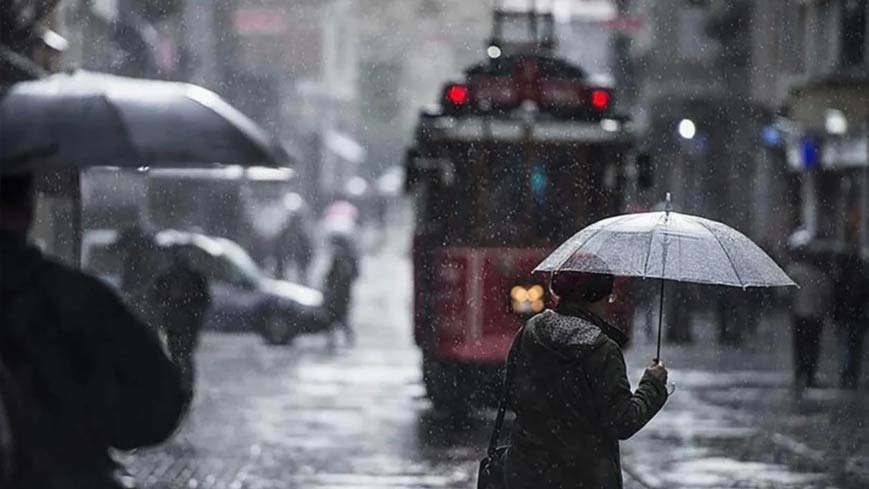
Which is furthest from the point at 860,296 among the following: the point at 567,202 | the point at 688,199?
the point at 688,199

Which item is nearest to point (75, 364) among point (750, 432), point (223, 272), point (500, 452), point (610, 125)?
point (500, 452)

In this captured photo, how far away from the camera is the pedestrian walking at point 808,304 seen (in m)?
21.5

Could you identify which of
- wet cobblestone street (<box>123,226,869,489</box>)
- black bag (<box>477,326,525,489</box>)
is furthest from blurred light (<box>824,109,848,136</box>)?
black bag (<box>477,326,525,489</box>)

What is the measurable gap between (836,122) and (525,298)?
66.4ft

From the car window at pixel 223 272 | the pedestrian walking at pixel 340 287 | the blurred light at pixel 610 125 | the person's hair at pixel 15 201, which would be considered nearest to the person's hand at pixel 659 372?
the person's hair at pixel 15 201

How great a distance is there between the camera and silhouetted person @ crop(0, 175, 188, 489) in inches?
202

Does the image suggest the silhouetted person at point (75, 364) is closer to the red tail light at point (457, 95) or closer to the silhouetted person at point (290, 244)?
the red tail light at point (457, 95)

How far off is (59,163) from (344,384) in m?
16.2

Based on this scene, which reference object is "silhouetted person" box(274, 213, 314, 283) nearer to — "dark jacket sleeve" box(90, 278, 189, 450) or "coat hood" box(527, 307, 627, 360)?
"coat hood" box(527, 307, 627, 360)

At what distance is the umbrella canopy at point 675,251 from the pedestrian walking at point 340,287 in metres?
22.4

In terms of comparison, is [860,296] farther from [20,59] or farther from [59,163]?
[59,163]

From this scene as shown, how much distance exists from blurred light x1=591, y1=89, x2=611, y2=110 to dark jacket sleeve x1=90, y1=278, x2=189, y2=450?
1439 centimetres

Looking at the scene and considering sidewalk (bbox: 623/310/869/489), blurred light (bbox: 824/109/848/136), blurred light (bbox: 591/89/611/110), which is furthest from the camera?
blurred light (bbox: 824/109/848/136)

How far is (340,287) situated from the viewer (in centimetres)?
3088
